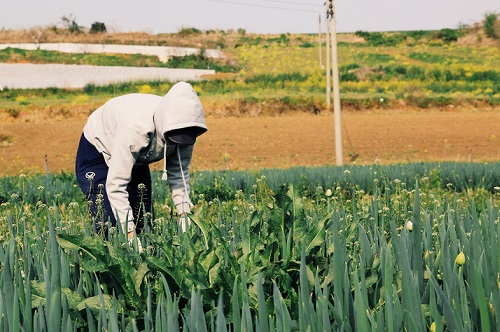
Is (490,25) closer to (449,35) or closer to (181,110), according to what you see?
(449,35)

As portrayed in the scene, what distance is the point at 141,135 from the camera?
12.8ft

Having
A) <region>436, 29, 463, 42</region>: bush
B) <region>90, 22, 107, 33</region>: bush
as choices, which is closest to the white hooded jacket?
<region>90, 22, 107, 33</region>: bush

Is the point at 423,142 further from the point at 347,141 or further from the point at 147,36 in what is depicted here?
the point at 147,36

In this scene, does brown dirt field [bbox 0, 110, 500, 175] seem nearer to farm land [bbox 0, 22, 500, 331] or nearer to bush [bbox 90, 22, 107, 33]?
farm land [bbox 0, 22, 500, 331]

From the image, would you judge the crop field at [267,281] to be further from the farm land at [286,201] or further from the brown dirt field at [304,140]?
the brown dirt field at [304,140]

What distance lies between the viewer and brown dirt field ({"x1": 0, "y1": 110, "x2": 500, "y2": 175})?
19.1 m

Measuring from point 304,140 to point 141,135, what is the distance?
18205 mm

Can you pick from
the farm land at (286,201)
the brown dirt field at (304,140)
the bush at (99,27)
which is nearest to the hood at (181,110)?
the farm land at (286,201)

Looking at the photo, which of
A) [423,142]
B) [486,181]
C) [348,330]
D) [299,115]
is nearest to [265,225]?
[348,330]

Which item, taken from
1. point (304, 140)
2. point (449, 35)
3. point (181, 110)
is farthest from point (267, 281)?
point (449, 35)

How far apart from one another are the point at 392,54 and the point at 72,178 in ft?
121

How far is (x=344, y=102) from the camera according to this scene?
28.7 meters

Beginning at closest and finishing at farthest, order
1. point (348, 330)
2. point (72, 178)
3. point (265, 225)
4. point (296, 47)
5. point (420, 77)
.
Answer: point (348, 330), point (265, 225), point (72, 178), point (420, 77), point (296, 47)

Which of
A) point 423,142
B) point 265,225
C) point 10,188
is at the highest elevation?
point 265,225
